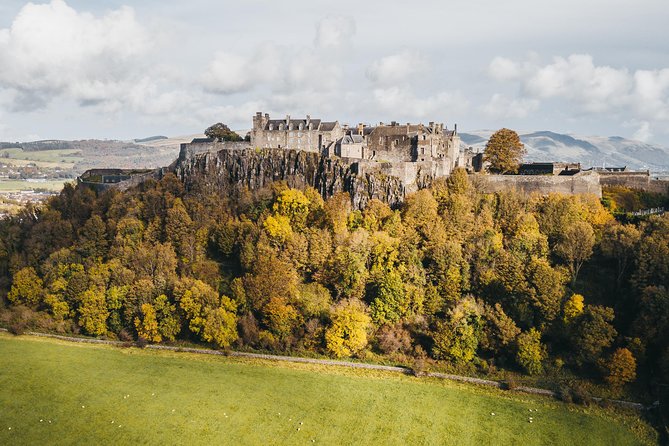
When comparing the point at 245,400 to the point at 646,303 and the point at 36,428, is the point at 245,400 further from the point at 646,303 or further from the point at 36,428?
the point at 646,303

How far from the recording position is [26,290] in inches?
1941

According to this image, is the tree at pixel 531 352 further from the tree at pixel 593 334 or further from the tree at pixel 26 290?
the tree at pixel 26 290

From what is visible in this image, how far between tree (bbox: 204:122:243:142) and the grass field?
104 feet

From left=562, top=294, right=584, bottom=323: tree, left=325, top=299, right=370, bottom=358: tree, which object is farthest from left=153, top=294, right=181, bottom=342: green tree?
left=562, top=294, right=584, bottom=323: tree

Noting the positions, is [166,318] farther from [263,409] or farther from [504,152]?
[504,152]

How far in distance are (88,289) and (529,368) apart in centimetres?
3692

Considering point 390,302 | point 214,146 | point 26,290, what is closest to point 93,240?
point 26,290

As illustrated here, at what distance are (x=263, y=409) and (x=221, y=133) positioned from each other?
133ft

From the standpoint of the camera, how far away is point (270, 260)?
4447cm

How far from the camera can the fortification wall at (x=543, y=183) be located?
5250 centimetres

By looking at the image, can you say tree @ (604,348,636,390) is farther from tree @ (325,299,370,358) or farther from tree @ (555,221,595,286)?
tree @ (325,299,370,358)

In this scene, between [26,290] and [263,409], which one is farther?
[26,290]

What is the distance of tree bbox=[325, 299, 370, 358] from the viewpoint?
3928 cm

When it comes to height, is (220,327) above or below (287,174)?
below
